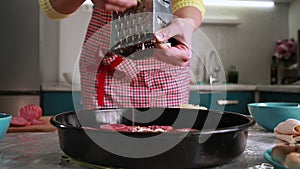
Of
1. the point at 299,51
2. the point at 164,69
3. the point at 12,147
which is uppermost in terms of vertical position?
the point at 299,51

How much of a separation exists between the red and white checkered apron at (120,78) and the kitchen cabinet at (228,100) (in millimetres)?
996

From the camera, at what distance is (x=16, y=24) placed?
1.99 m

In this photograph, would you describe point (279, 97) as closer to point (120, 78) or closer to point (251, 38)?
point (251, 38)

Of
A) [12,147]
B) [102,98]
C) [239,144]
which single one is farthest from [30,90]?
[239,144]

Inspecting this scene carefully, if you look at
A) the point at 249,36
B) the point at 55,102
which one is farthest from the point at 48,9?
the point at 249,36

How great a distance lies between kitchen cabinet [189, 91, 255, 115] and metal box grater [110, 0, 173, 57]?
1.49 m

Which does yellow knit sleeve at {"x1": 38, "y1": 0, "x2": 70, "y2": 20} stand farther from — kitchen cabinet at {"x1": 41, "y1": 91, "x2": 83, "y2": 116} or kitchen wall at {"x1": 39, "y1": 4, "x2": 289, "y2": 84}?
kitchen wall at {"x1": 39, "y1": 4, "x2": 289, "y2": 84}

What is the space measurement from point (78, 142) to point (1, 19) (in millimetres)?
1735

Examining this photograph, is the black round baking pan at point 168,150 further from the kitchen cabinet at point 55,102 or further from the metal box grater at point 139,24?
the kitchen cabinet at point 55,102

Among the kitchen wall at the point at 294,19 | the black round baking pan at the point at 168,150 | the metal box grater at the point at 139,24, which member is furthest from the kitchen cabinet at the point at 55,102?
the kitchen wall at the point at 294,19

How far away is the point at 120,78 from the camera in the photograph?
1086 millimetres

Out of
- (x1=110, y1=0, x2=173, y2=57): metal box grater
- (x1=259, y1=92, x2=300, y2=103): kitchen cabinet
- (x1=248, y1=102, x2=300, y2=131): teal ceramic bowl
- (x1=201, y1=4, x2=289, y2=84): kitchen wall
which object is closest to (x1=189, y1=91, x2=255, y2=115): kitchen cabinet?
(x1=259, y1=92, x2=300, y2=103): kitchen cabinet

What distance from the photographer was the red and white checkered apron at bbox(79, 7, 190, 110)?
1076 mm

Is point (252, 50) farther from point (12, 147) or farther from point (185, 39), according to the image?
point (12, 147)
